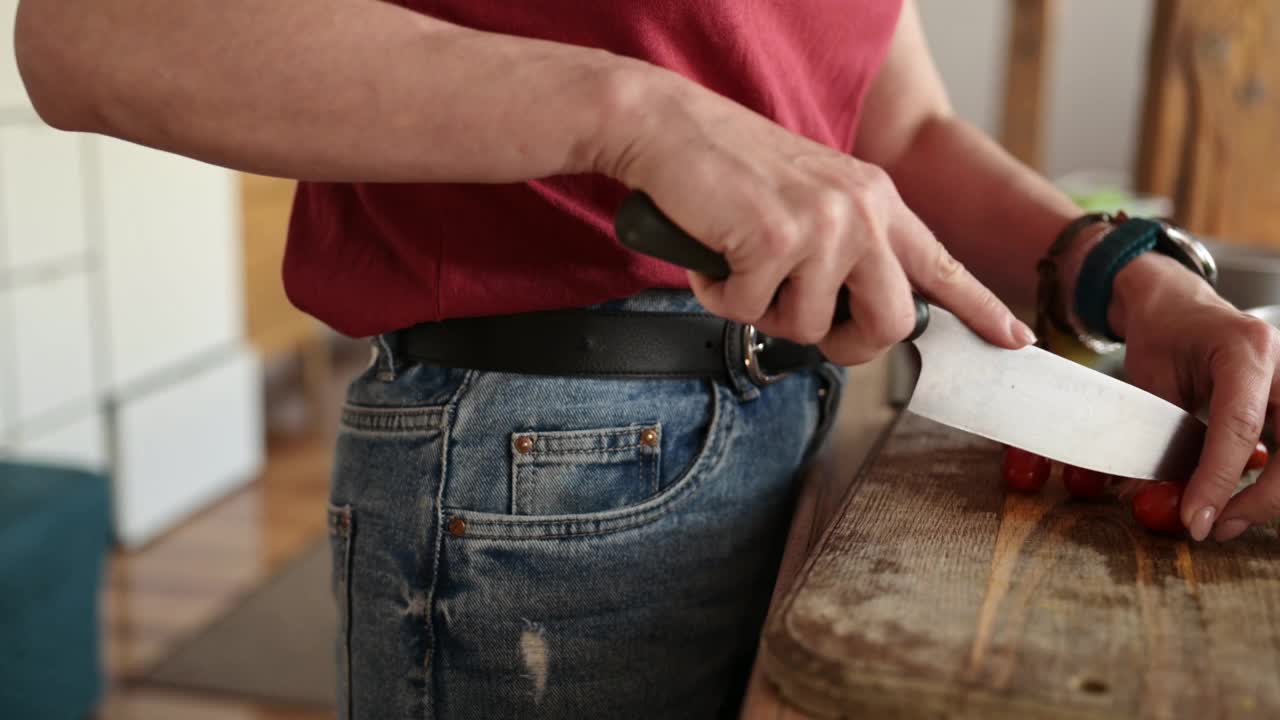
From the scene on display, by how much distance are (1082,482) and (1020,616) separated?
0.74 feet

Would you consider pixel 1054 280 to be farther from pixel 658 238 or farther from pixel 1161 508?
pixel 658 238

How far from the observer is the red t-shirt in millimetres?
728

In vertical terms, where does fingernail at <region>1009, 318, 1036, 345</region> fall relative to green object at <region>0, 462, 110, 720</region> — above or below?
above

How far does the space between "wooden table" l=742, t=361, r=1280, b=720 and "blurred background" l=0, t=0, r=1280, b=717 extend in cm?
70

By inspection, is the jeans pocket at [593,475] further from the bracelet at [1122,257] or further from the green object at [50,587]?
the green object at [50,587]

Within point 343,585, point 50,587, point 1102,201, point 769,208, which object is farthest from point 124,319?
point 769,208

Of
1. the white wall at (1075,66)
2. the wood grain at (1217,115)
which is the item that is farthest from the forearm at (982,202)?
the white wall at (1075,66)

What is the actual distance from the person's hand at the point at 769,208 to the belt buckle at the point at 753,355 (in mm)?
154

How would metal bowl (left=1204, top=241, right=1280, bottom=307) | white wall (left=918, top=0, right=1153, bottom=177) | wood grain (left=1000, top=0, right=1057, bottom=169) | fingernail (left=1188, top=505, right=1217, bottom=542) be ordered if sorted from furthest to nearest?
white wall (left=918, top=0, right=1153, bottom=177)
wood grain (left=1000, top=0, right=1057, bottom=169)
metal bowl (left=1204, top=241, right=1280, bottom=307)
fingernail (left=1188, top=505, right=1217, bottom=542)

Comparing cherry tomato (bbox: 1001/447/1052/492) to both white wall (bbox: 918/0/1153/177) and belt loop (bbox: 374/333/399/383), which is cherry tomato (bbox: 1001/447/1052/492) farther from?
white wall (bbox: 918/0/1153/177)

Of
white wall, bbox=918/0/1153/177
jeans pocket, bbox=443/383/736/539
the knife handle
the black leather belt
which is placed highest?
the knife handle

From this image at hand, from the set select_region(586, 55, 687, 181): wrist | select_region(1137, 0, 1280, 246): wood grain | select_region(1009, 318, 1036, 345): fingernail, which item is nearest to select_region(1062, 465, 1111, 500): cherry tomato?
select_region(1009, 318, 1036, 345): fingernail

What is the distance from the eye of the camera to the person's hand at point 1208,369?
71cm

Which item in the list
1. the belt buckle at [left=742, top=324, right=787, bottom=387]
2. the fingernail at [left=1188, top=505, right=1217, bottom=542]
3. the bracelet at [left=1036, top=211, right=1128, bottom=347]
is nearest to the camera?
the fingernail at [left=1188, top=505, right=1217, bottom=542]
